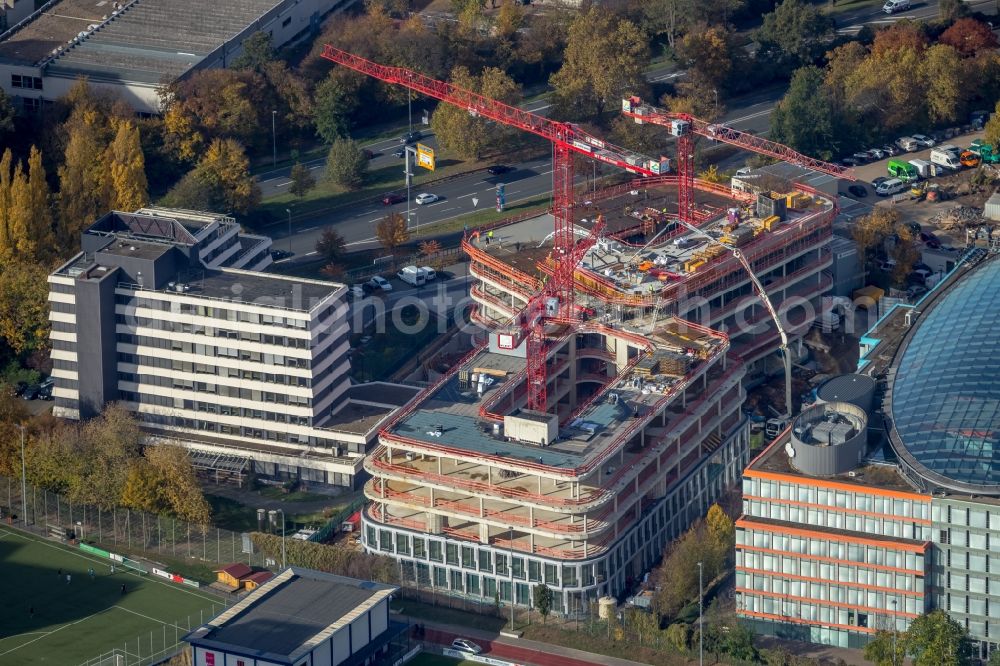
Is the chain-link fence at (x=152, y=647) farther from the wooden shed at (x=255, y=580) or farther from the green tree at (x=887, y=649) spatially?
the green tree at (x=887, y=649)

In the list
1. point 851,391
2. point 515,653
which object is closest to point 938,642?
point 851,391

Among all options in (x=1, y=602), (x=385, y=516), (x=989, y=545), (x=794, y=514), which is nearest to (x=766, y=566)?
(x=794, y=514)

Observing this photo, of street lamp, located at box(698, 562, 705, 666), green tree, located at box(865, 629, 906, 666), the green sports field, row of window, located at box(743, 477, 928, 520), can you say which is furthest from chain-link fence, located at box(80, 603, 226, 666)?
green tree, located at box(865, 629, 906, 666)

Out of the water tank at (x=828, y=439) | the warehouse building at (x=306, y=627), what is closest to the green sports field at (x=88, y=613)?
the warehouse building at (x=306, y=627)

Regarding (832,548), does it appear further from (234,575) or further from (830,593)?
(234,575)

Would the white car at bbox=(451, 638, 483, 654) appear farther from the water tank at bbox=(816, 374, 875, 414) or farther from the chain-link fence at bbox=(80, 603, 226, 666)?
the water tank at bbox=(816, 374, 875, 414)
